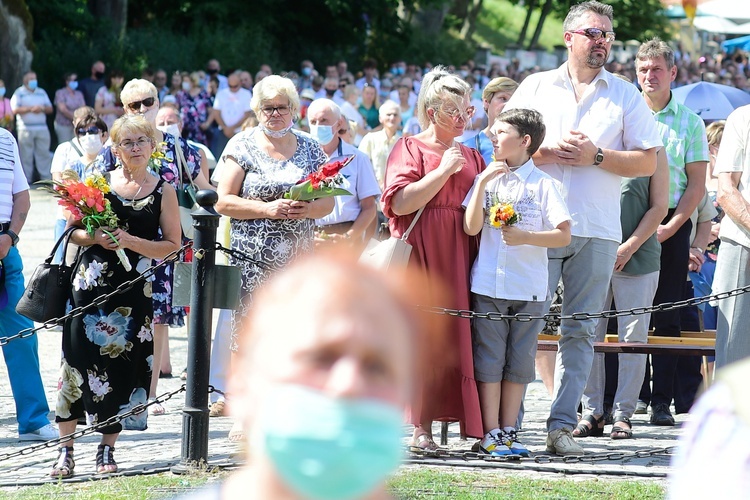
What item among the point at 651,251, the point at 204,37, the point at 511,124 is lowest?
the point at 651,251

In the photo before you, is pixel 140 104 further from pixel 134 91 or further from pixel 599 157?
pixel 599 157

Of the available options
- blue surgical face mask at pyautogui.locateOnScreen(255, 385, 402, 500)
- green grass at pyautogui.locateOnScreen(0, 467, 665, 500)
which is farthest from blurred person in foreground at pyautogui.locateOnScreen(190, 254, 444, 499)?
green grass at pyautogui.locateOnScreen(0, 467, 665, 500)

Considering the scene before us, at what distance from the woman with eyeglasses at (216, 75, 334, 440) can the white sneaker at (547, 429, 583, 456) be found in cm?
191

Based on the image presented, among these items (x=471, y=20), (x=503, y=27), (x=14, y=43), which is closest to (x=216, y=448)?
(x=14, y=43)

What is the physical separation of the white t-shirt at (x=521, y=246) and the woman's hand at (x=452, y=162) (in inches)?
8.7

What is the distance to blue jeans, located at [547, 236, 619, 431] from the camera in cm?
686

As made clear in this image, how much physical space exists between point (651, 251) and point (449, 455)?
209 cm

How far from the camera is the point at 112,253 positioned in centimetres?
673

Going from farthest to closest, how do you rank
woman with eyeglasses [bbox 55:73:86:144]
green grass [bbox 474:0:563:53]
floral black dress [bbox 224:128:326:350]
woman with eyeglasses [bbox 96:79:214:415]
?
green grass [bbox 474:0:563:53], woman with eyeglasses [bbox 55:73:86:144], woman with eyeglasses [bbox 96:79:214:415], floral black dress [bbox 224:128:326:350]

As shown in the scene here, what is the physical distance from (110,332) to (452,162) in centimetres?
212

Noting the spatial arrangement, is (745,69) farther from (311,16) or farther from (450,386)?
(450,386)

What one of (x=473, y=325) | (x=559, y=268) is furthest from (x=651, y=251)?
(x=473, y=325)

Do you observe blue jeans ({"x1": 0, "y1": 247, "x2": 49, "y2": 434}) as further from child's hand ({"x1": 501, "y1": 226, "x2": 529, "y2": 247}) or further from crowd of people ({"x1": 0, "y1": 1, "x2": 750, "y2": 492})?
child's hand ({"x1": 501, "y1": 226, "x2": 529, "y2": 247})

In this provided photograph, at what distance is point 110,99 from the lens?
25.1 m
